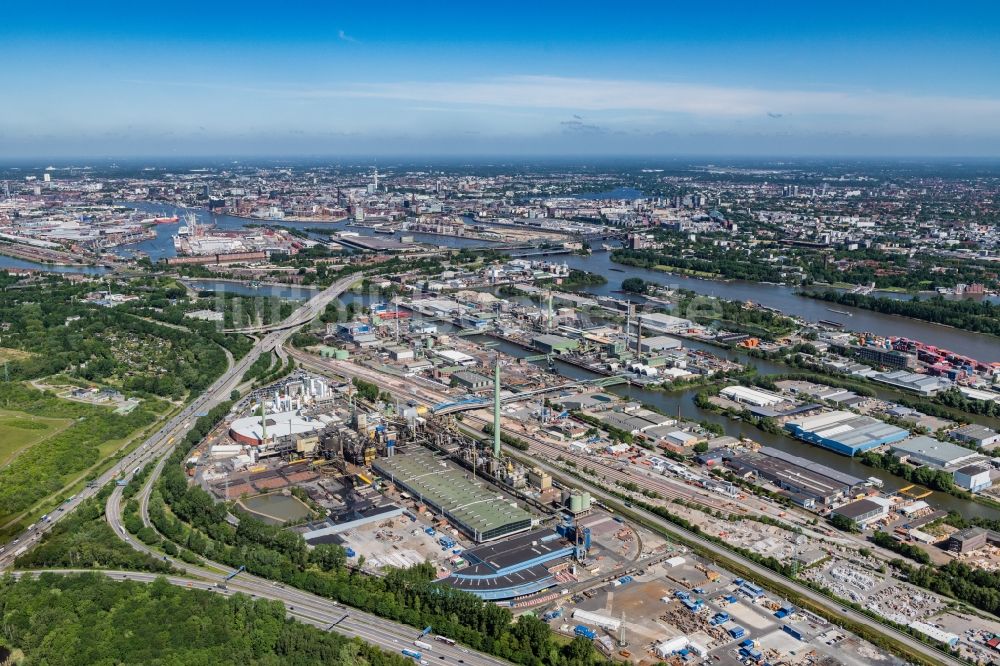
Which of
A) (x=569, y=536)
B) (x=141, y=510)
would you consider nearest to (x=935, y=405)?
(x=569, y=536)

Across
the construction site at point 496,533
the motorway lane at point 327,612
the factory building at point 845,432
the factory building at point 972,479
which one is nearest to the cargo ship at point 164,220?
the construction site at point 496,533

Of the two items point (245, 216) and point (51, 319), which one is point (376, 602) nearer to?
point (51, 319)

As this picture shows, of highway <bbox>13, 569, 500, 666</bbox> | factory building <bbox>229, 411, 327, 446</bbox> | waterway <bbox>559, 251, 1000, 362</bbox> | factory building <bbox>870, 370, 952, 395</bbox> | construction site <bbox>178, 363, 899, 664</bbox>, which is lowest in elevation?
highway <bbox>13, 569, 500, 666</bbox>

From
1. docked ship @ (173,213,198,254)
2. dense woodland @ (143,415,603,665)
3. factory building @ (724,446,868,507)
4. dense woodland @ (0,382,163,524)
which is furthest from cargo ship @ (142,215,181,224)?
factory building @ (724,446,868,507)

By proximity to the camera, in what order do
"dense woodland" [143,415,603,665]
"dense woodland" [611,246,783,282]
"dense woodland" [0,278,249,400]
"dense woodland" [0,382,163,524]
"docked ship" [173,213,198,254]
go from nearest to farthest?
"dense woodland" [143,415,603,665] < "dense woodland" [0,382,163,524] < "dense woodland" [0,278,249,400] < "dense woodland" [611,246,783,282] < "docked ship" [173,213,198,254]

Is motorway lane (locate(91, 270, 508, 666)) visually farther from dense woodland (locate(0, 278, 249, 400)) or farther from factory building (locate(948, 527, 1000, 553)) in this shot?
dense woodland (locate(0, 278, 249, 400))

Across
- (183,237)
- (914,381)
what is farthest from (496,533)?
(183,237)
